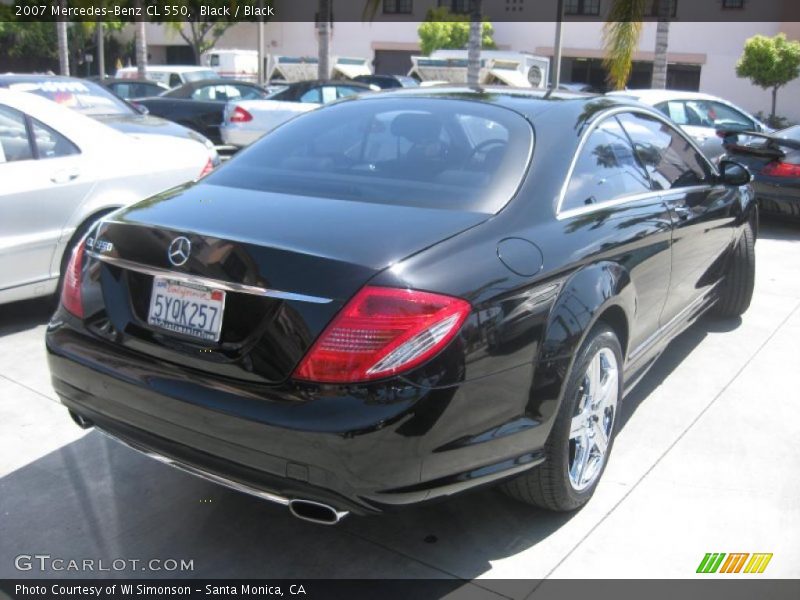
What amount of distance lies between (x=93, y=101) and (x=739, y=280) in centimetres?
674

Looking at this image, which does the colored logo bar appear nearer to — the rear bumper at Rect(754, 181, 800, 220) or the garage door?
the rear bumper at Rect(754, 181, 800, 220)

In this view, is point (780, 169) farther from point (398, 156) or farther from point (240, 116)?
point (240, 116)

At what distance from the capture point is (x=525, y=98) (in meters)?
3.75

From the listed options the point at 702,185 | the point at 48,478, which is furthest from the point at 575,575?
the point at 702,185

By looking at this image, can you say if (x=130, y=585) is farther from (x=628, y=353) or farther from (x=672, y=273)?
(x=672, y=273)

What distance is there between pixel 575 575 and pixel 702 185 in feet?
8.15

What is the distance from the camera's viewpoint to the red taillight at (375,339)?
2477mm

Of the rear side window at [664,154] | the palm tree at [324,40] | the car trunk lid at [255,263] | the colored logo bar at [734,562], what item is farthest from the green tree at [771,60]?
the car trunk lid at [255,263]

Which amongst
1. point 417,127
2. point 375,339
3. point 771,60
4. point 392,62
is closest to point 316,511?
point 375,339

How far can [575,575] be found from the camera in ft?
9.72

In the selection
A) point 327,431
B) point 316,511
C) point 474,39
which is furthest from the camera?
point 474,39

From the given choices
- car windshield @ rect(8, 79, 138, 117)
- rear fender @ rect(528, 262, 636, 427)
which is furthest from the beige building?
rear fender @ rect(528, 262, 636, 427)

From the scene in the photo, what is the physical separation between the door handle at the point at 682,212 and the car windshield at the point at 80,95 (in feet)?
21.4

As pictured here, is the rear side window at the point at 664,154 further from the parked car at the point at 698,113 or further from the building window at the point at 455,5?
the building window at the point at 455,5
